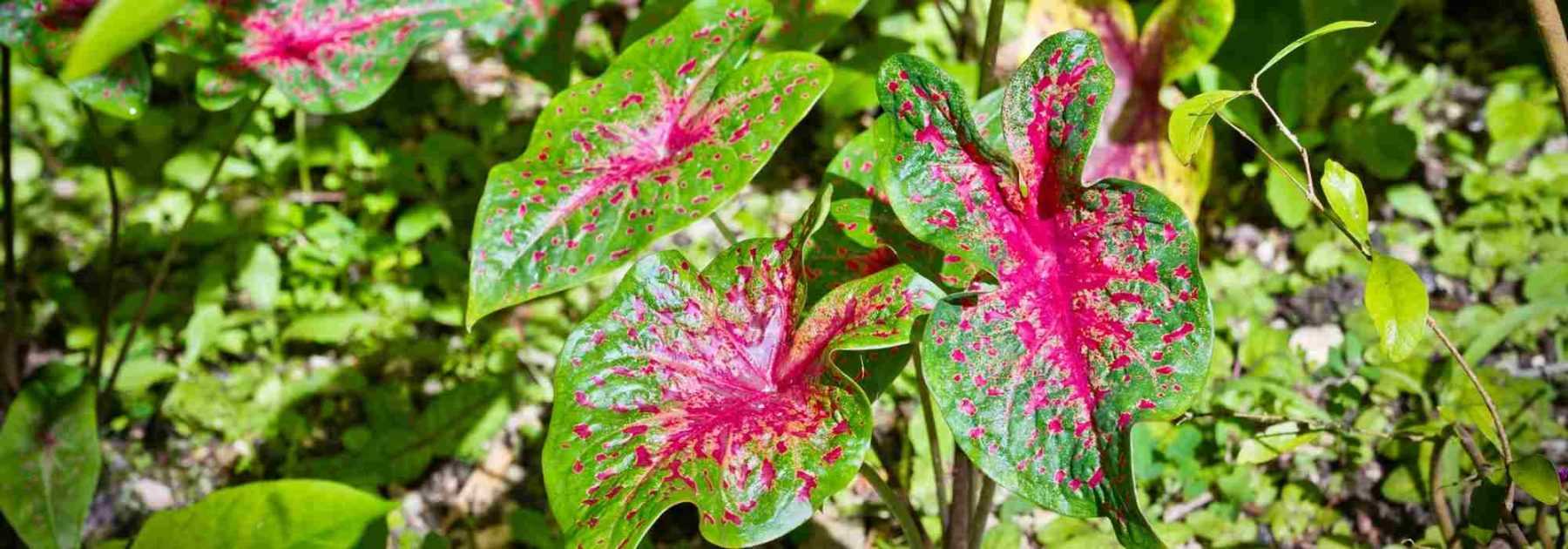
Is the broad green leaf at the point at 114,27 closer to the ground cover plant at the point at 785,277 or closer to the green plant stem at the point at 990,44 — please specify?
the ground cover plant at the point at 785,277

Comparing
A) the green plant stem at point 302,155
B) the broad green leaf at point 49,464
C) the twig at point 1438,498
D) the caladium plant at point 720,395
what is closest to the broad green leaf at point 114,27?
the caladium plant at point 720,395

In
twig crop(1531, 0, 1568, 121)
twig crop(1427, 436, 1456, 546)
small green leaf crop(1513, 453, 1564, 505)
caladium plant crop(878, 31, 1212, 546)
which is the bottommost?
twig crop(1427, 436, 1456, 546)

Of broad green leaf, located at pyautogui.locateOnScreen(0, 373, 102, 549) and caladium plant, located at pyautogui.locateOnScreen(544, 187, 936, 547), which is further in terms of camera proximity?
broad green leaf, located at pyautogui.locateOnScreen(0, 373, 102, 549)

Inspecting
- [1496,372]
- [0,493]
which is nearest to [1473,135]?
[1496,372]

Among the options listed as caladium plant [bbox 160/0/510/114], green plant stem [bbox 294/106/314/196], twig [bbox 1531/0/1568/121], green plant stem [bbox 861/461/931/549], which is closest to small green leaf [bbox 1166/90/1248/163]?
twig [bbox 1531/0/1568/121]

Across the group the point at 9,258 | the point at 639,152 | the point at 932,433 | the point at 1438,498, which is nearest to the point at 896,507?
the point at 932,433

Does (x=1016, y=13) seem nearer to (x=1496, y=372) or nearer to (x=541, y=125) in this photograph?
(x=1496, y=372)

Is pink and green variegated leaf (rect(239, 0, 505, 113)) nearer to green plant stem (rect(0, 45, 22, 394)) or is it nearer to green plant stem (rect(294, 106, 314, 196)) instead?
green plant stem (rect(0, 45, 22, 394))
